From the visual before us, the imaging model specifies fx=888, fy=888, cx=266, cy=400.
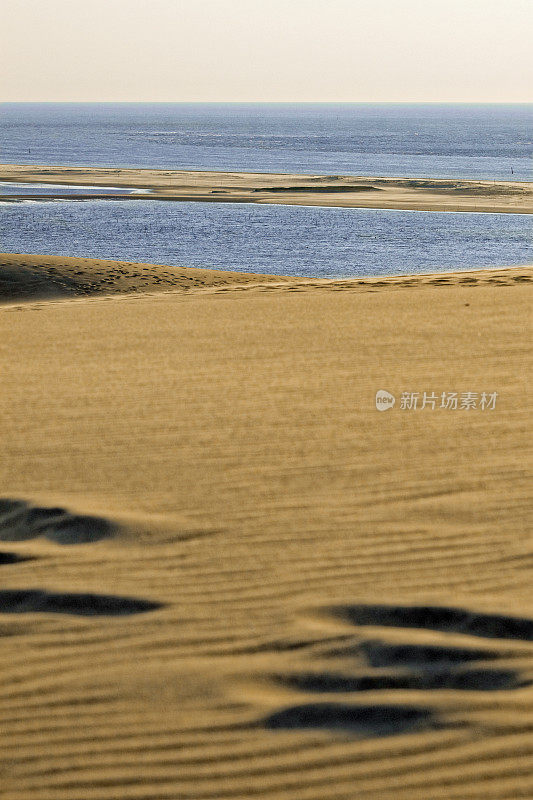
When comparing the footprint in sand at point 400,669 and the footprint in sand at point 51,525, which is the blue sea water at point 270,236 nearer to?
the footprint in sand at point 51,525

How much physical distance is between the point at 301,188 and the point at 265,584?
39776 millimetres

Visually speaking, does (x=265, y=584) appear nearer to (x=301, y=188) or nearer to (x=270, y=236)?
(x=270, y=236)

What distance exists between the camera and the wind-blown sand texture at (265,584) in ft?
10.5

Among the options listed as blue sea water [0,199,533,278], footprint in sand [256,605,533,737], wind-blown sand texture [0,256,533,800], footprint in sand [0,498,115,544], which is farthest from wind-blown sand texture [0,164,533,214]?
footprint in sand [256,605,533,737]

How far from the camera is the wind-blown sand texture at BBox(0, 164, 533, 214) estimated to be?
123 feet

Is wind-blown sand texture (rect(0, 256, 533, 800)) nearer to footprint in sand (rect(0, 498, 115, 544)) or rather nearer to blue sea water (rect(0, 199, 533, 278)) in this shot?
footprint in sand (rect(0, 498, 115, 544))

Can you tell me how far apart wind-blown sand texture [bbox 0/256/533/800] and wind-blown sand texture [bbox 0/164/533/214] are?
97.3 ft

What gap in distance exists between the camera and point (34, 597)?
438 centimetres

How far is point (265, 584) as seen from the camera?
173 inches

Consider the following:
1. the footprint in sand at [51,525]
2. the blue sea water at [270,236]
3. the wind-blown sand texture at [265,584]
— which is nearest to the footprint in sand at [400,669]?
the wind-blown sand texture at [265,584]

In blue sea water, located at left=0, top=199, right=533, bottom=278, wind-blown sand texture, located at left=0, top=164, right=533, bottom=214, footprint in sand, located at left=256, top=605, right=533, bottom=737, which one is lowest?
footprint in sand, located at left=256, top=605, right=533, bottom=737

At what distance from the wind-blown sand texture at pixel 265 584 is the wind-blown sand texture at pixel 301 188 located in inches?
1167

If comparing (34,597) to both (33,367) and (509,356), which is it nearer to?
(33,367)

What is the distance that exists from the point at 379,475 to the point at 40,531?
85.5 inches
